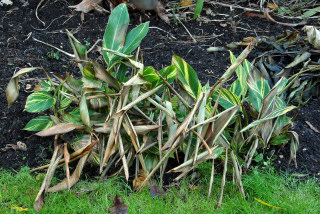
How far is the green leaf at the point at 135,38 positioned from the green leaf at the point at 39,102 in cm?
59

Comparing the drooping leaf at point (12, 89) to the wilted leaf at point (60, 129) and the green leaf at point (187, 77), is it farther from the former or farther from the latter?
the green leaf at point (187, 77)

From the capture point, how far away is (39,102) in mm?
2730

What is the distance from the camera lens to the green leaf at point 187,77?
279 cm

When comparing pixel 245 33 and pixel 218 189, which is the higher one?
pixel 245 33

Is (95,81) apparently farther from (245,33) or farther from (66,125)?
(245,33)

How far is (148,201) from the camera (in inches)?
102

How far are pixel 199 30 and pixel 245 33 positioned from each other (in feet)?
1.51

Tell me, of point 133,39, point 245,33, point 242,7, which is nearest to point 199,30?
point 245,33

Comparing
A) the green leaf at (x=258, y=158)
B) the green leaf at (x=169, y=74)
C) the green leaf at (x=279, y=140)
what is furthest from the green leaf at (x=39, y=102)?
the green leaf at (x=279, y=140)

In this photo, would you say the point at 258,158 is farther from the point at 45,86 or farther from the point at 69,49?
the point at 69,49

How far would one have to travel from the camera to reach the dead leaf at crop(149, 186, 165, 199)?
2.63m

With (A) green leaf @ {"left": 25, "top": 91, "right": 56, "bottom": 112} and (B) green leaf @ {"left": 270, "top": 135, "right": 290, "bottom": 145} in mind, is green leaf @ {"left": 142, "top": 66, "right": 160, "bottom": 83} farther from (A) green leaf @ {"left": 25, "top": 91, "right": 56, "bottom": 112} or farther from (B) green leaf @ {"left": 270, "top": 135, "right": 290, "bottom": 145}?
(B) green leaf @ {"left": 270, "top": 135, "right": 290, "bottom": 145}

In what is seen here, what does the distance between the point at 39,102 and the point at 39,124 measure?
0.62ft

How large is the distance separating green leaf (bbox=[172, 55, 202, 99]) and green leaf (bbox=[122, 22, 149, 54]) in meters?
0.26
